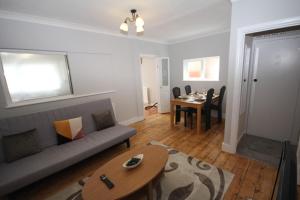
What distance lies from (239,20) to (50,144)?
3.43 metres

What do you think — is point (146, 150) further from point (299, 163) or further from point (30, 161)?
point (299, 163)

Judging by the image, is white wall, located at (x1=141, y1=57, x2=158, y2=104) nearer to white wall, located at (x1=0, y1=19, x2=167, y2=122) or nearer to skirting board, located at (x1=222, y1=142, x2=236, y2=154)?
white wall, located at (x1=0, y1=19, x2=167, y2=122)

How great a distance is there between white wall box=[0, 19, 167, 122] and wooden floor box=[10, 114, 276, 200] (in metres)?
1.06

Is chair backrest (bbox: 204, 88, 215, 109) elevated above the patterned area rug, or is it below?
above

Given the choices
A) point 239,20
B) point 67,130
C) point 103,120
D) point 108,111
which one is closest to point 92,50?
point 108,111

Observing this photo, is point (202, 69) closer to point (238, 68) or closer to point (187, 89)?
point (187, 89)

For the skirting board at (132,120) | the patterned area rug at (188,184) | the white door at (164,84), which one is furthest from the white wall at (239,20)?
the white door at (164,84)

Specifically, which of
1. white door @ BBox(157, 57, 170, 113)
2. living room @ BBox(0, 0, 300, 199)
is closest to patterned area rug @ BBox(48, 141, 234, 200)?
living room @ BBox(0, 0, 300, 199)

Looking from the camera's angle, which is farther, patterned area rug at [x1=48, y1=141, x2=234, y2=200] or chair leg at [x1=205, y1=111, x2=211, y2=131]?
chair leg at [x1=205, y1=111, x2=211, y2=131]

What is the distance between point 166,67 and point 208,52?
4.72ft

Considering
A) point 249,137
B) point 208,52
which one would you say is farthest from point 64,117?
point 208,52

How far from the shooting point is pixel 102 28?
3.14 m

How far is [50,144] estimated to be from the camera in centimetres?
225

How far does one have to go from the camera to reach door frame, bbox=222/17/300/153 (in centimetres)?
177
